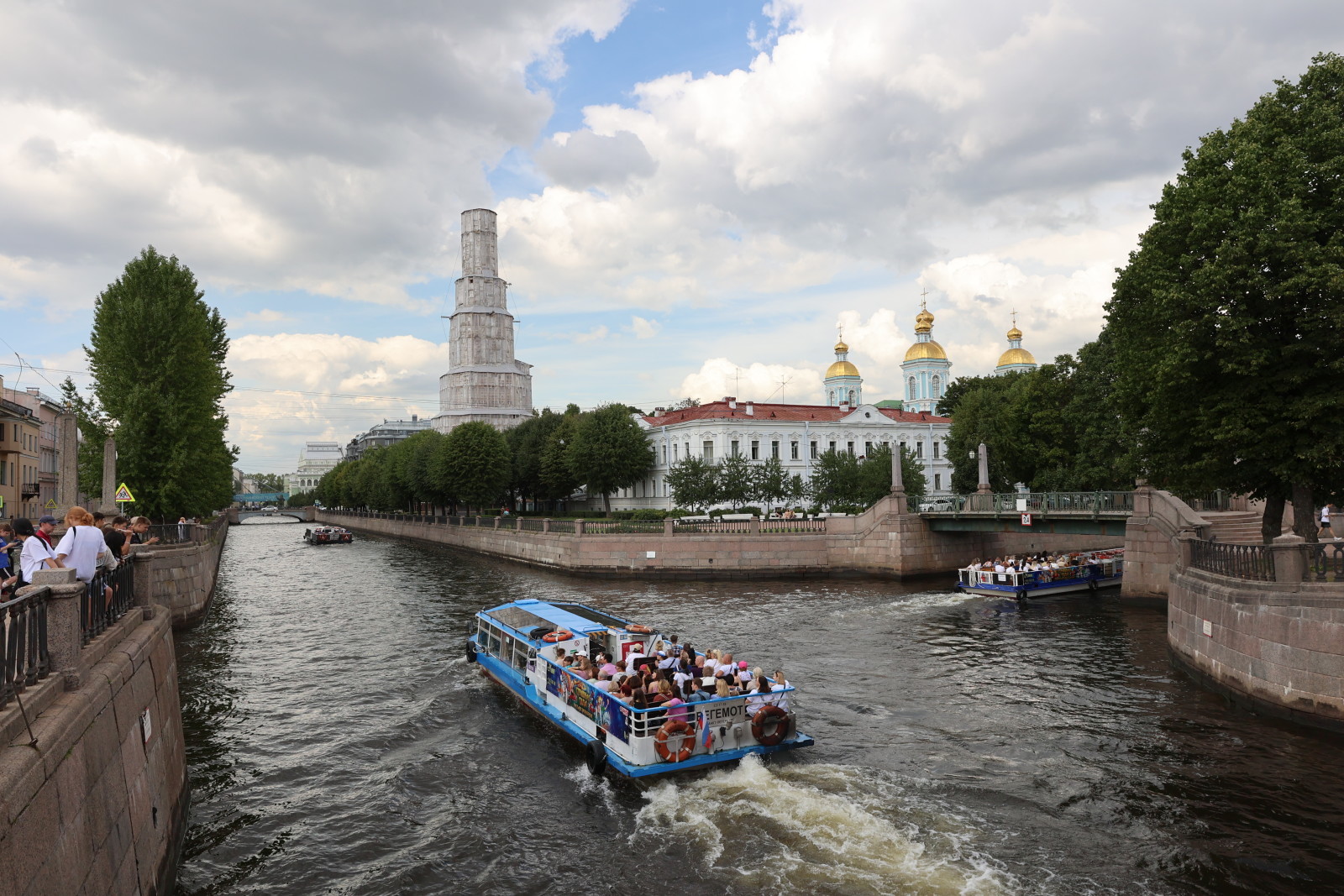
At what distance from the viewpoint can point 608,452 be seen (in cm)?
7894

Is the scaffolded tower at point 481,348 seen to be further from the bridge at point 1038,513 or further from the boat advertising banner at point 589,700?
the boat advertising banner at point 589,700

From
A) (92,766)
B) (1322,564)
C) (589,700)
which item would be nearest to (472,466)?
(589,700)

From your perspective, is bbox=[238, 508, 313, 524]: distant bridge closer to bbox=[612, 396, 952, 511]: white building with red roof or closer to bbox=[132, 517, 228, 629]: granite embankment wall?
bbox=[612, 396, 952, 511]: white building with red roof

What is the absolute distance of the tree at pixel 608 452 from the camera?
260ft

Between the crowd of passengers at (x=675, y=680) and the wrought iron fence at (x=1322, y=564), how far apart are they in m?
11.1

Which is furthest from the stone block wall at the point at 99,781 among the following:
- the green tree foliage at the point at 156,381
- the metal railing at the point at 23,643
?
the green tree foliage at the point at 156,381

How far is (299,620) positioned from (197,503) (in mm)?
13573

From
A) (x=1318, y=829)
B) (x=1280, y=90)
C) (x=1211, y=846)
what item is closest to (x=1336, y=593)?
(x=1318, y=829)

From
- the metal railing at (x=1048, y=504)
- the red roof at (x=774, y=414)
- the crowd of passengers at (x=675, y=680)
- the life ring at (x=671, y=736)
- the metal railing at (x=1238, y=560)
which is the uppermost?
the red roof at (x=774, y=414)

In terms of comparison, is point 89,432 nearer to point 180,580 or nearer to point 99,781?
point 180,580

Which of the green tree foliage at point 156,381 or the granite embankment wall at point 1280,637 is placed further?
the green tree foliage at point 156,381

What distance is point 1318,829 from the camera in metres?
12.5

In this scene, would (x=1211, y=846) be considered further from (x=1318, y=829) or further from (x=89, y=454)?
(x=89, y=454)

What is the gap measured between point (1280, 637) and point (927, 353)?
99.1 m
